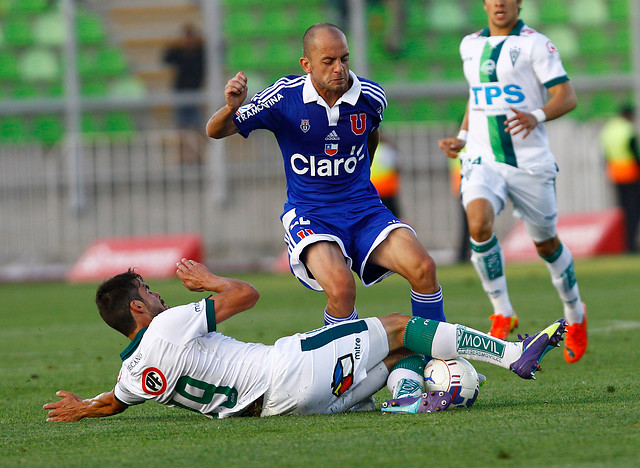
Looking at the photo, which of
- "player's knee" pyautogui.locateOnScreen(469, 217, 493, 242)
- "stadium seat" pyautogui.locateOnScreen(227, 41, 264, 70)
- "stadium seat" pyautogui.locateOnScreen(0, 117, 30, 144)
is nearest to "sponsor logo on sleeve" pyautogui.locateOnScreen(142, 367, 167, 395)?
"player's knee" pyautogui.locateOnScreen(469, 217, 493, 242)

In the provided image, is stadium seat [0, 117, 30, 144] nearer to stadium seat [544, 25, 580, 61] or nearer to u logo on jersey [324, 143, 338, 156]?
stadium seat [544, 25, 580, 61]

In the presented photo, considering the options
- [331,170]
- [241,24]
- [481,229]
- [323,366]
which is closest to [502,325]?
[481,229]

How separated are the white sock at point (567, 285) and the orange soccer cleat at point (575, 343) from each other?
0.56 ft

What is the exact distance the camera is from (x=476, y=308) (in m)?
10.7

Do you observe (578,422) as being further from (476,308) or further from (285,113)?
(476,308)

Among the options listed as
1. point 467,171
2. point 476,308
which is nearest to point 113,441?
point 467,171

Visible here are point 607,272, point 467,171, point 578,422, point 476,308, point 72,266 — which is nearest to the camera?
point 578,422

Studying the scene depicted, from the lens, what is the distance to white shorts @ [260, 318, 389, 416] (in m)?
4.96

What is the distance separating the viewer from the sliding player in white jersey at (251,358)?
491cm

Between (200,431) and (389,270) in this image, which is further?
(389,270)

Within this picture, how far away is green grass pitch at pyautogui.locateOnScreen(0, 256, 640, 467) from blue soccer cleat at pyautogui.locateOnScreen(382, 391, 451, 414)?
6 cm

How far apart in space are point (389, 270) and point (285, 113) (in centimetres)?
106

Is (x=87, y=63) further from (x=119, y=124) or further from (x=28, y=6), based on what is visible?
(x=28, y=6)

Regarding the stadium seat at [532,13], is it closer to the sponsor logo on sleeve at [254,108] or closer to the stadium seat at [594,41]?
the stadium seat at [594,41]
